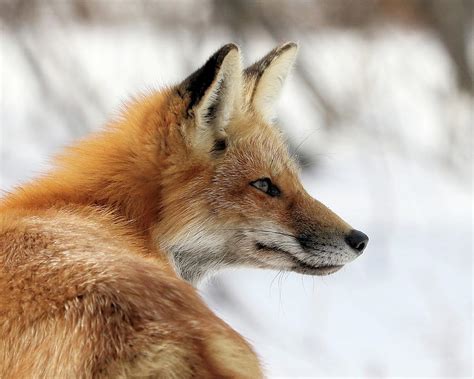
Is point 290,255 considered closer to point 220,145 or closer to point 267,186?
point 267,186

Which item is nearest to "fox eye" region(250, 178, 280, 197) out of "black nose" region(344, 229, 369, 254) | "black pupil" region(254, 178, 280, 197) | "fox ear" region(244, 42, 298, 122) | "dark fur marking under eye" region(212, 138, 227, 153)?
"black pupil" region(254, 178, 280, 197)

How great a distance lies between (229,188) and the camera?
347 cm

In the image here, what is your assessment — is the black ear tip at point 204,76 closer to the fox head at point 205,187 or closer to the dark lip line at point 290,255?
the fox head at point 205,187

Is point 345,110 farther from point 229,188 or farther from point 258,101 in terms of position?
point 229,188

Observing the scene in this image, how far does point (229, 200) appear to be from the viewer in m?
3.45

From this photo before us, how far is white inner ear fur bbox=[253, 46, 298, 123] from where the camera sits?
160 inches

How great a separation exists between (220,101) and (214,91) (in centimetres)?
7

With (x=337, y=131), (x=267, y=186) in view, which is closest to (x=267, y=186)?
(x=267, y=186)

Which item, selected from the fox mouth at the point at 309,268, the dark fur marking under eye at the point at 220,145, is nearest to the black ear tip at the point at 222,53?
the dark fur marking under eye at the point at 220,145

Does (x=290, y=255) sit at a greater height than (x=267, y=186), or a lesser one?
lesser

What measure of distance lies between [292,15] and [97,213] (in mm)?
6845

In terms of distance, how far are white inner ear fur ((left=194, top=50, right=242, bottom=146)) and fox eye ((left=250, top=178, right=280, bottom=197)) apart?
257mm

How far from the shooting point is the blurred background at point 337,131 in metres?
7.22

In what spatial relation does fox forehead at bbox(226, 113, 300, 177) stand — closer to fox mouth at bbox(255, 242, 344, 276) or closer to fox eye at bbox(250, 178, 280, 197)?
fox eye at bbox(250, 178, 280, 197)
